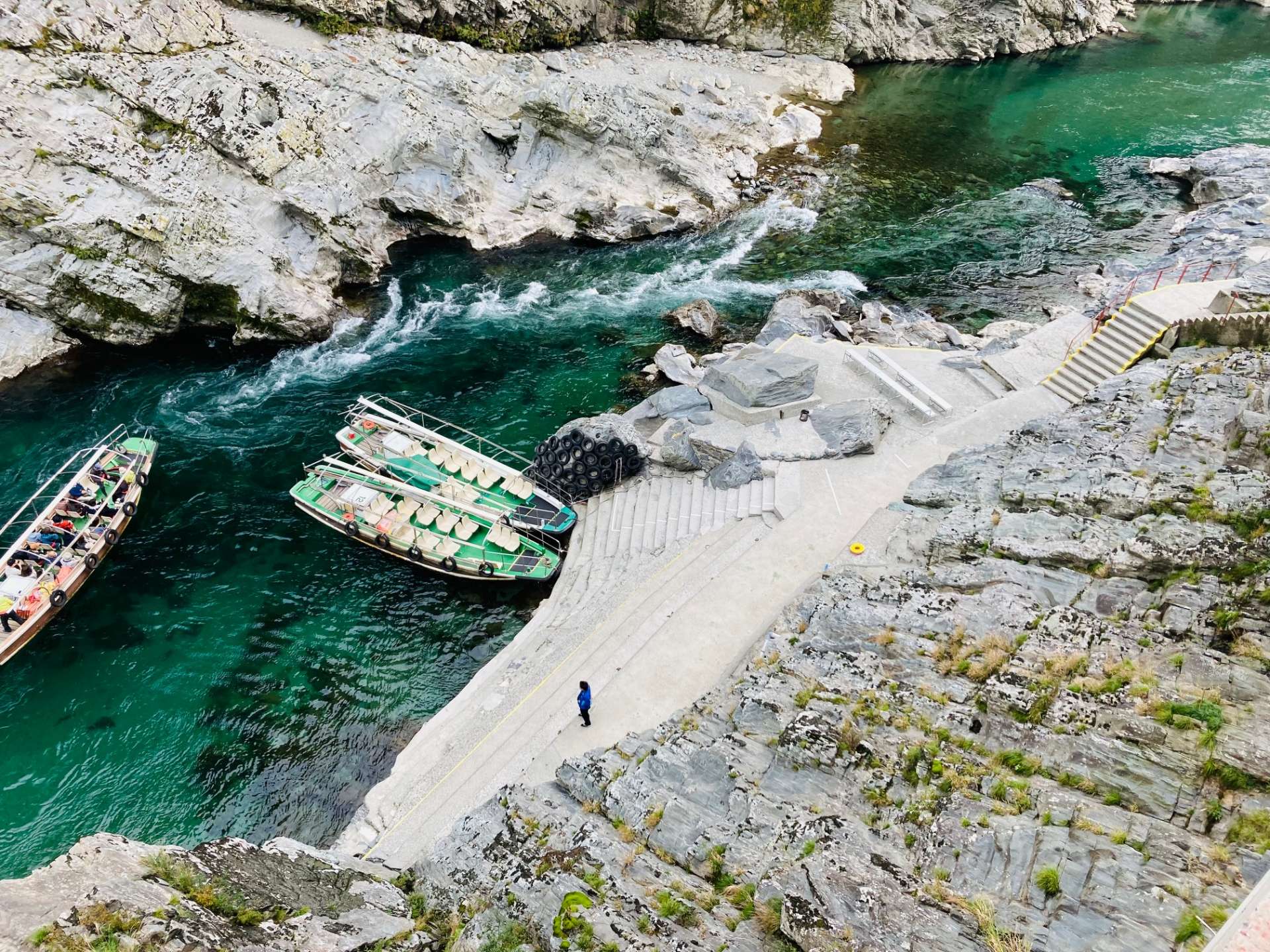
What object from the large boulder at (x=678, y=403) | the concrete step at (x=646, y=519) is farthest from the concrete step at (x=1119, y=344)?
the concrete step at (x=646, y=519)

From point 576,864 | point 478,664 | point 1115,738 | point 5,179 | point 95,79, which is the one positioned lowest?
point 478,664

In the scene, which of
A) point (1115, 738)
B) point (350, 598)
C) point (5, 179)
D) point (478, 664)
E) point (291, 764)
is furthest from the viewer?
point (5, 179)

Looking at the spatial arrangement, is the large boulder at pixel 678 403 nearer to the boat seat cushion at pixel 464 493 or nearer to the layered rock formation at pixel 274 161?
the boat seat cushion at pixel 464 493

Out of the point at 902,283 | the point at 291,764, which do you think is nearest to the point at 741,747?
the point at 291,764

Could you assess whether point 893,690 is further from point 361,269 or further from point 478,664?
point 361,269

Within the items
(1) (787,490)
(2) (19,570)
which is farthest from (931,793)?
(2) (19,570)

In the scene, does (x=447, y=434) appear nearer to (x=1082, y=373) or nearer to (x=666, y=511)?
(x=666, y=511)
